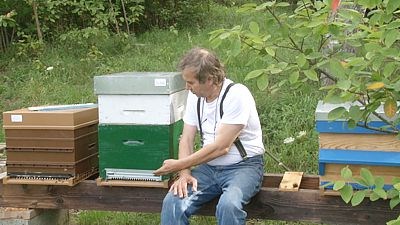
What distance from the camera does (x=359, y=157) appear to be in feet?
10.8

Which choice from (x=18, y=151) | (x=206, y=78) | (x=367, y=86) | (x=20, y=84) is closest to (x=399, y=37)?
(x=367, y=86)

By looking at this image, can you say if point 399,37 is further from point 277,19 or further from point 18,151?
point 18,151

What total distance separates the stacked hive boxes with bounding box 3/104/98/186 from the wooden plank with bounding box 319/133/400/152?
1438 mm

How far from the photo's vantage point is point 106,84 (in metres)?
3.71

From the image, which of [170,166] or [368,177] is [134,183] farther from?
[368,177]

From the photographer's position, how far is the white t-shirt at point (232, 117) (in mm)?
3514

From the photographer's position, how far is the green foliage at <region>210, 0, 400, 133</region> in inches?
81.9

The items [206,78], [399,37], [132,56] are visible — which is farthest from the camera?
[132,56]

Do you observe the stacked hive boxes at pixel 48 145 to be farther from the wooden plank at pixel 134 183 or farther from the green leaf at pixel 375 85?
the green leaf at pixel 375 85

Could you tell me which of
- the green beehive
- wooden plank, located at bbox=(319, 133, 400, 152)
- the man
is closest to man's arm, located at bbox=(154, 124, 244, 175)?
the man

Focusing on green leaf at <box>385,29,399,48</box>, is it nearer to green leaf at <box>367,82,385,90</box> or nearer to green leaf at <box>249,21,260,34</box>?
green leaf at <box>367,82,385,90</box>

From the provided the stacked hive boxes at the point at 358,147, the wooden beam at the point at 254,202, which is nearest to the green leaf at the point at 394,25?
the stacked hive boxes at the point at 358,147

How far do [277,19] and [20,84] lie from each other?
615cm

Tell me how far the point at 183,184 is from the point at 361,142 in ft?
3.24
